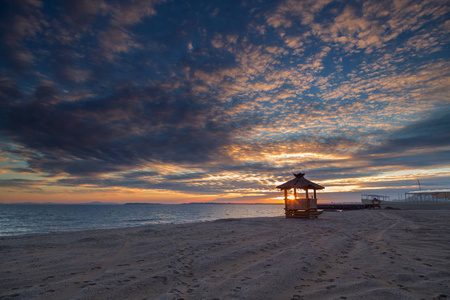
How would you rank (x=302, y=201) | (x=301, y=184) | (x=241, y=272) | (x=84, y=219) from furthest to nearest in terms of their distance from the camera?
1. (x=84, y=219)
2. (x=302, y=201)
3. (x=301, y=184)
4. (x=241, y=272)

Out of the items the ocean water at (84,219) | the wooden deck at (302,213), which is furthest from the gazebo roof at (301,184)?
the ocean water at (84,219)

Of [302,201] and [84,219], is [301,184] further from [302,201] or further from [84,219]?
[84,219]

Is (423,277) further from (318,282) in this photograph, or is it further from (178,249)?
(178,249)

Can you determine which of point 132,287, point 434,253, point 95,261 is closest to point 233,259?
point 132,287

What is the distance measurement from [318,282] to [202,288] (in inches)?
98.7

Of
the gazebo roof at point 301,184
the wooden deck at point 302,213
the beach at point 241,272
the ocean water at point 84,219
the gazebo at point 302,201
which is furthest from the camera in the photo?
the ocean water at point 84,219

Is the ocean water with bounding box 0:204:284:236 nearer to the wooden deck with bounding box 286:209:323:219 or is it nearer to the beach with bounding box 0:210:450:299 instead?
the wooden deck with bounding box 286:209:323:219

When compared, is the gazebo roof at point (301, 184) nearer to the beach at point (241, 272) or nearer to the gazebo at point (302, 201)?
the gazebo at point (302, 201)

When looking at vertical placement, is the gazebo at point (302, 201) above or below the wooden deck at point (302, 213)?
above

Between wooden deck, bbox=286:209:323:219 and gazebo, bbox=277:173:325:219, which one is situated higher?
gazebo, bbox=277:173:325:219

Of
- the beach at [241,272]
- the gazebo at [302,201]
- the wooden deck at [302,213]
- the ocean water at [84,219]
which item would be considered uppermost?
the gazebo at [302,201]

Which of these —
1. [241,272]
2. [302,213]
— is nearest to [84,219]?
[302,213]

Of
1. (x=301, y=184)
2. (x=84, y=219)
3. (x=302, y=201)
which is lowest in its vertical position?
(x=84, y=219)

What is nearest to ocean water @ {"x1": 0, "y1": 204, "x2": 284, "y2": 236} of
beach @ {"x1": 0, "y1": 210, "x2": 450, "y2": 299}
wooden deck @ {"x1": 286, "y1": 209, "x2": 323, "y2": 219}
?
wooden deck @ {"x1": 286, "y1": 209, "x2": 323, "y2": 219}
